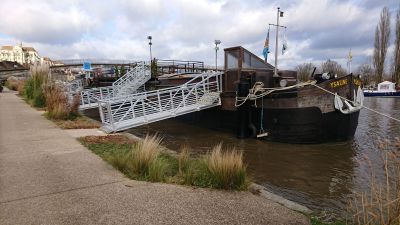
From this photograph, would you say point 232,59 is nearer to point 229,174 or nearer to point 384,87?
point 229,174

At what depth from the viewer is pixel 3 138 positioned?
1016cm

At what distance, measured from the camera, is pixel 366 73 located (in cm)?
9138

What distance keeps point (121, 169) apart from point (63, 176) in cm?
102

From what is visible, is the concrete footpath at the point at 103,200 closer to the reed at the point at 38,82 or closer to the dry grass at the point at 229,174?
the dry grass at the point at 229,174

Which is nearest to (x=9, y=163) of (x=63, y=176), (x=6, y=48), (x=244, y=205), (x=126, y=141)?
(x=63, y=176)

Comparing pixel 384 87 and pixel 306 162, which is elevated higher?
pixel 384 87

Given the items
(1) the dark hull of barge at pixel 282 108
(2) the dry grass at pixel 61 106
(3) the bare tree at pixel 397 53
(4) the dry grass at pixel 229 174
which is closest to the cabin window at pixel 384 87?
(3) the bare tree at pixel 397 53

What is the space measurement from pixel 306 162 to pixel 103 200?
7.31 m

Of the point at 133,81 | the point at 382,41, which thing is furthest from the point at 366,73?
the point at 133,81

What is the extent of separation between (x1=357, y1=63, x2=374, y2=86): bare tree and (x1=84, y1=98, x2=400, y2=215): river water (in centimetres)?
6874

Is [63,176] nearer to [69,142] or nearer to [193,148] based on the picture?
[69,142]

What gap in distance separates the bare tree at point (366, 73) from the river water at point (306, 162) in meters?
68.7

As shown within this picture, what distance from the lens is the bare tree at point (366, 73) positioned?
81100 millimetres

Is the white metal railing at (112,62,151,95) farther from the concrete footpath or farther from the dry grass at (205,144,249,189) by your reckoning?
the dry grass at (205,144,249,189)
